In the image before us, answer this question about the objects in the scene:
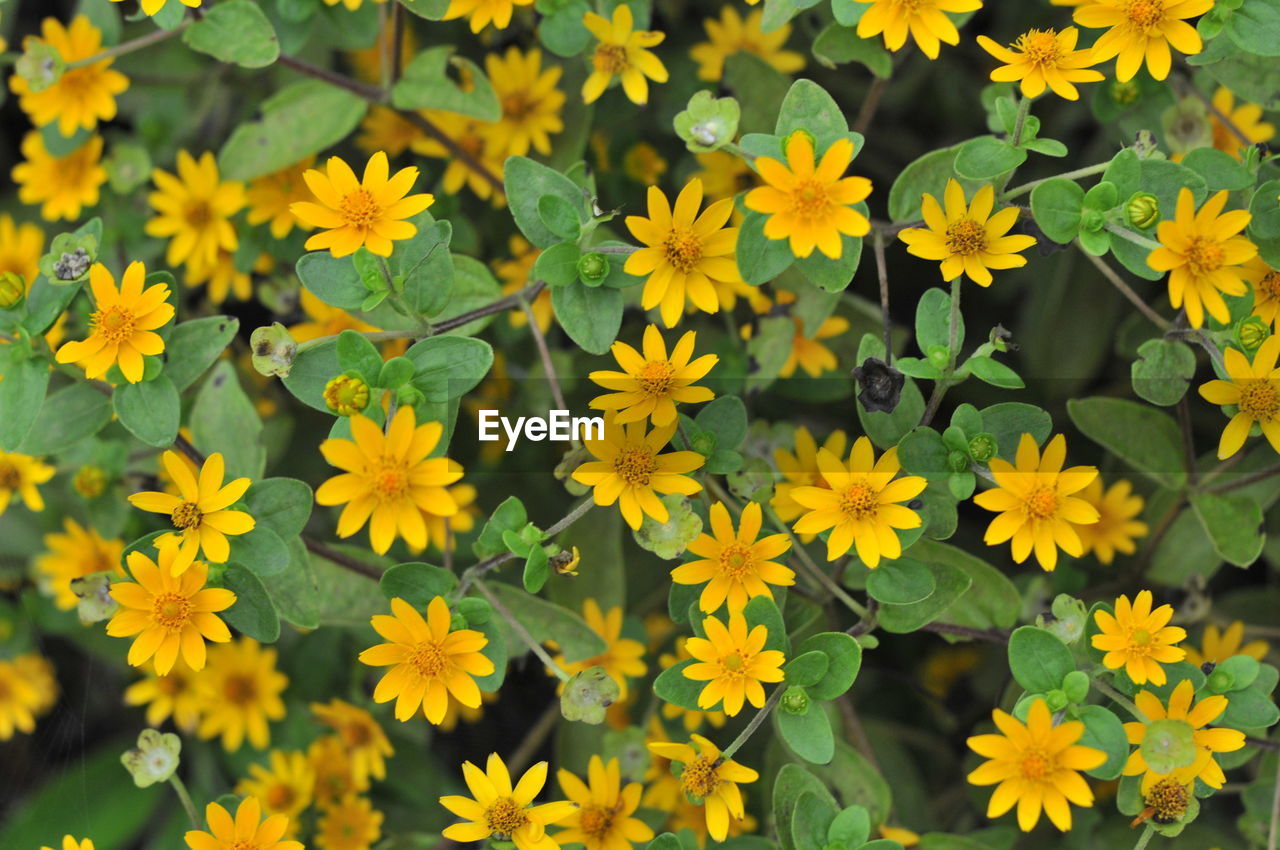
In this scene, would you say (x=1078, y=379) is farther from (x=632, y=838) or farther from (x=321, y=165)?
(x=321, y=165)

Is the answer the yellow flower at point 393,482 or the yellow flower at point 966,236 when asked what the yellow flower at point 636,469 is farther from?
the yellow flower at point 966,236

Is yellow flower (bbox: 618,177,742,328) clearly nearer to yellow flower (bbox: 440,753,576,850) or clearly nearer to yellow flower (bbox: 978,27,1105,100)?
yellow flower (bbox: 978,27,1105,100)

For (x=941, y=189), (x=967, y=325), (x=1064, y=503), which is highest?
(x=941, y=189)

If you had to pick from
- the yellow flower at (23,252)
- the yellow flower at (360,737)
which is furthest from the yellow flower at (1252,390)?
the yellow flower at (23,252)

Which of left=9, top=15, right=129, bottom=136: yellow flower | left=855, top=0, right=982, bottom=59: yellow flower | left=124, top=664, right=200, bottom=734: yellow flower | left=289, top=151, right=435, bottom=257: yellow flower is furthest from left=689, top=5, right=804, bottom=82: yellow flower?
left=124, top=664, right=200, bottom=734: yellow flower

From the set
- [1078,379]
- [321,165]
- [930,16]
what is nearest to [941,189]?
[930,16]
